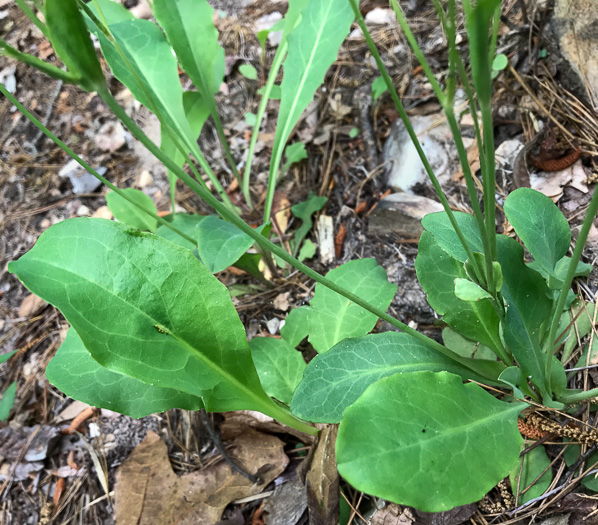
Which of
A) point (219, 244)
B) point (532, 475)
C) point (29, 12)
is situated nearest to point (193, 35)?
point (219, 244)

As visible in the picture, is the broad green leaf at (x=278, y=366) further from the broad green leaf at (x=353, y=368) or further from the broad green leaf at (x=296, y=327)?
the broad green leaf at (x=353, y=368)

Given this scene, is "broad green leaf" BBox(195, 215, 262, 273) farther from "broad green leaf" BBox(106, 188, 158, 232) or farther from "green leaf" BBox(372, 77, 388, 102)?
"green leaf" BBox(372, 77, 388, 102)

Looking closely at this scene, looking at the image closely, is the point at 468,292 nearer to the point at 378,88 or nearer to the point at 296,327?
the point at 296,327

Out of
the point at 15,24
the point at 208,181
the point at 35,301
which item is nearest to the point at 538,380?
the point at 208,181

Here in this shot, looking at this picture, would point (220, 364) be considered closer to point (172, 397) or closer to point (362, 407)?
point (172, 397)

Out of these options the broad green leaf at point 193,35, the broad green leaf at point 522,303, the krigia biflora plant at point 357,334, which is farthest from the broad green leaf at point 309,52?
the broad green leaf at point 522,303

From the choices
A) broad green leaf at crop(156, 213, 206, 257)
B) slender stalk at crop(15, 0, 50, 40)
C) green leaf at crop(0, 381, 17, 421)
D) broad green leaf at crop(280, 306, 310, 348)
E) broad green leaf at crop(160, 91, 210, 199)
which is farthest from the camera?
broad green leaf at crop(160, 91, 210, 199)

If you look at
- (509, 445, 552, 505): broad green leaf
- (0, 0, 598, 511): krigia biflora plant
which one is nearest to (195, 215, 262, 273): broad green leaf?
(0, 0, 598, 511): krigia biflora plant
